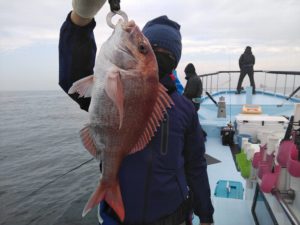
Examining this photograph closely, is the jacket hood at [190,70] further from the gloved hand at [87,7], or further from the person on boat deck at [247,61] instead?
the gloved hand at [87,7]

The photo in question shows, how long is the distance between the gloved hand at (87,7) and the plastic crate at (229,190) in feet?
11.8

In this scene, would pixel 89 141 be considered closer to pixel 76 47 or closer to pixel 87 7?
pixel 76 47

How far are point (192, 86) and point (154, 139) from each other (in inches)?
238

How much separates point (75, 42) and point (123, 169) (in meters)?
0.80

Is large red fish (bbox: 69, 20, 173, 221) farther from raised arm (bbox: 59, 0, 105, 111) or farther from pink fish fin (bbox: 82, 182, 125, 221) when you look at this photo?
raised arm (bbox: 59, 0, 105, 111)

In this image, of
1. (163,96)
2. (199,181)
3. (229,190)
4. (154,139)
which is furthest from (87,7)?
(229,190)

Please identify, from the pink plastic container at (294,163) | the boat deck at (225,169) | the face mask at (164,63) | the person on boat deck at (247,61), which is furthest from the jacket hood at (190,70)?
the face mask at (164,63)

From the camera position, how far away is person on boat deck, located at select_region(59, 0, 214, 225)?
1628mm

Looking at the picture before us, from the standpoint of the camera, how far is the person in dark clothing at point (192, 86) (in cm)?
762

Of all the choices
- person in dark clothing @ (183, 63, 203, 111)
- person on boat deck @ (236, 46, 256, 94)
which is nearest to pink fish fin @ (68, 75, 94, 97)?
person in dark clothing @ (183, 63, 203, 111)

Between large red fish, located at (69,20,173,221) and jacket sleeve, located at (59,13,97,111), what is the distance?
0.23m

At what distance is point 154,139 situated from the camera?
1812 mm

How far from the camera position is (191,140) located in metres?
2.09

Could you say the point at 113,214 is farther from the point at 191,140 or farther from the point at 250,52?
the point at 250,52
